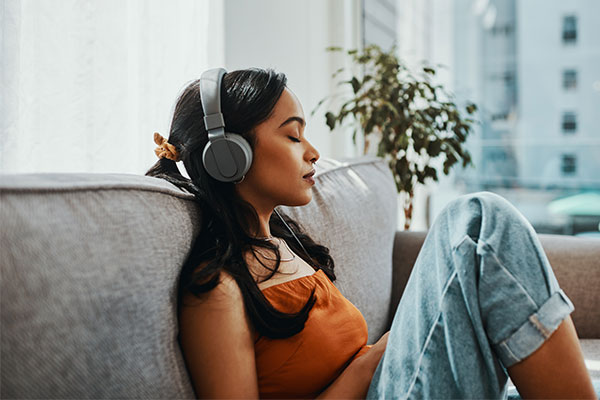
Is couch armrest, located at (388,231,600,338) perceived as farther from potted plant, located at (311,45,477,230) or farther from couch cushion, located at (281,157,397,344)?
potted plant, located at (311,45,477,230)

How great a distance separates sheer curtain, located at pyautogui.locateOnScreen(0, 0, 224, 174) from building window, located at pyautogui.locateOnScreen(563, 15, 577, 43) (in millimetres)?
2282

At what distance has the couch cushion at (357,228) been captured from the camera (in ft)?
4.12

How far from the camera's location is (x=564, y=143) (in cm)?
303

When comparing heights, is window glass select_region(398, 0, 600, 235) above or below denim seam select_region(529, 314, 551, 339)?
above

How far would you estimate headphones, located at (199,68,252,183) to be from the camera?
864 millimetres

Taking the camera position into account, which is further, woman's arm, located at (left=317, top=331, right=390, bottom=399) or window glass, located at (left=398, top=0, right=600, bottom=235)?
window glass, located at (left=398, top=0, right=600, bottom=235)

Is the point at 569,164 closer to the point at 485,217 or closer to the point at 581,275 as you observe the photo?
the point at 581,275

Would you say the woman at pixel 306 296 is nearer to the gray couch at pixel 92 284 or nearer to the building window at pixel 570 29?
the gray couch at pixel 92 284

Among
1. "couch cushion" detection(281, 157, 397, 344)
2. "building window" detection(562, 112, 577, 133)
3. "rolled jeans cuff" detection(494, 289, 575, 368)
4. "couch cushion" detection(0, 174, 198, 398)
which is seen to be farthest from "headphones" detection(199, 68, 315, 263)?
"building window" detection(562, 112, 577, 133)

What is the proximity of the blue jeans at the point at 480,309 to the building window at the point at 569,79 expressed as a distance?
259 cm

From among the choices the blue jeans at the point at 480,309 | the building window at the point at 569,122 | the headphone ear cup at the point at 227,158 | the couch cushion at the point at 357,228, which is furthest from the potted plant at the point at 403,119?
the building window at the point at 569,122

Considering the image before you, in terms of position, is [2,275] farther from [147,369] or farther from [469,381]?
[469,381]

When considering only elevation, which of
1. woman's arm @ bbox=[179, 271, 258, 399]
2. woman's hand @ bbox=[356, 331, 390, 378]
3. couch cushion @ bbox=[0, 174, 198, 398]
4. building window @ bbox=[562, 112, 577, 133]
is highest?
building window @ bbox=[562, 112, 577, 133]

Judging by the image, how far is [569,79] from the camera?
298cm
